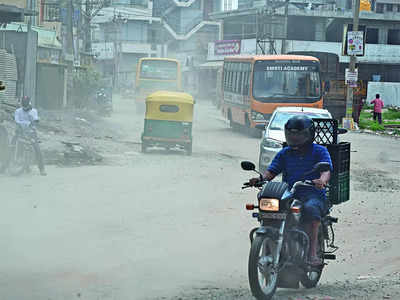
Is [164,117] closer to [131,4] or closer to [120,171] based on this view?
[120,171]

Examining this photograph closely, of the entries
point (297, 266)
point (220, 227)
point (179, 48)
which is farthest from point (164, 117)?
point (179, 48)

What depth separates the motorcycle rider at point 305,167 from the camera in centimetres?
701

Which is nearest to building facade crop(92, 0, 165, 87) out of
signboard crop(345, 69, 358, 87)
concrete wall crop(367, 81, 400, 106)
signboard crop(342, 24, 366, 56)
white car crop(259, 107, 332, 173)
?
concrete wall crop(367, 81, 400, 106)

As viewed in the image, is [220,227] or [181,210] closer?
[220,227]

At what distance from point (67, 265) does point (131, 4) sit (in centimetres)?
9047

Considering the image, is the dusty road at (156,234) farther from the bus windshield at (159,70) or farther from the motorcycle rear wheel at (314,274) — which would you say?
the bus windshield at (159,70)

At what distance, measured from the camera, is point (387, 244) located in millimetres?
10688

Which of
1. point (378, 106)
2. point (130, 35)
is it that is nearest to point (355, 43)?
point (378, 106)

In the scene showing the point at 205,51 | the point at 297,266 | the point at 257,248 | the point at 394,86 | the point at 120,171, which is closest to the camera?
the point at 257,248

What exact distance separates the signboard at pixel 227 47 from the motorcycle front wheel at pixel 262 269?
62180 millimetres

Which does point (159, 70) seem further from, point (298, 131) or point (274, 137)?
point (298, 131)

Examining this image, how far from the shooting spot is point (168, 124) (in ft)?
70.8

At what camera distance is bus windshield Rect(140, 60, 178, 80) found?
4525cm

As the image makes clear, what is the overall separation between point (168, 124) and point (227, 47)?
1930 inches
